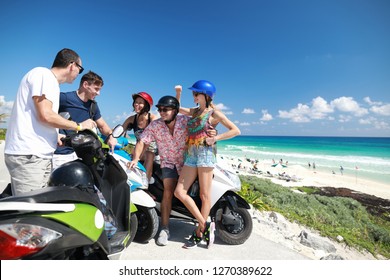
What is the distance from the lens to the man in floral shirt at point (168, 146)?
10.3 ft

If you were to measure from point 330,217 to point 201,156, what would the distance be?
5.76 meters

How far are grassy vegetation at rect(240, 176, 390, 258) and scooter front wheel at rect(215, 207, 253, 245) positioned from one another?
8.49ft

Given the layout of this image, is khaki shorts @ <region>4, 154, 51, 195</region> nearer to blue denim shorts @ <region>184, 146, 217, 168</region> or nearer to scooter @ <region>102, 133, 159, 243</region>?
scooter @ <region>102, 133, 159, 243</region>

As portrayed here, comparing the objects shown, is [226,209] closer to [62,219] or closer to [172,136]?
[172,136]

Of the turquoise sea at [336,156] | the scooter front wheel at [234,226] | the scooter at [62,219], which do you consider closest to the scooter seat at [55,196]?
the scooter at [62,219]

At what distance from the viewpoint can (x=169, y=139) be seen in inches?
125

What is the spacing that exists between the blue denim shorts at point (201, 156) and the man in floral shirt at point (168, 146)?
0.21 metres

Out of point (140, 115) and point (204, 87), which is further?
point (140, 115)

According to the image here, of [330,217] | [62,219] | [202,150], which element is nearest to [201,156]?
[202,150]

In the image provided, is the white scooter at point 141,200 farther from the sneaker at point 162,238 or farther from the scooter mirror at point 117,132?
the scooter mirror at point 117,132

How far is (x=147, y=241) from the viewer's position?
3.25 metres

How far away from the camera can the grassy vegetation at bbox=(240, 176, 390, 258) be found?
546cm
